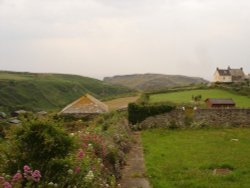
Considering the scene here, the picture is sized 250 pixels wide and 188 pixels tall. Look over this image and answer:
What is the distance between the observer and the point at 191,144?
62.8ft

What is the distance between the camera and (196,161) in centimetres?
1431

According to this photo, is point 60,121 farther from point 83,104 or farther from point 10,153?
point 83,104

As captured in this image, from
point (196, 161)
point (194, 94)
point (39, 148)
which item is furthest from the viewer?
point (194, 94)

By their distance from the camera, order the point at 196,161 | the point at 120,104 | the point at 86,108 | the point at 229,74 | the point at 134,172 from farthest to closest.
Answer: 1. the point at 229,74
2. the point at 120,104
3. the point at 86,108
4. the point at 196,161
5. the point at 134,172

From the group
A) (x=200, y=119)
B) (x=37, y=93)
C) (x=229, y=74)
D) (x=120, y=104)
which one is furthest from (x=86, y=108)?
A: (x=37, y=93)

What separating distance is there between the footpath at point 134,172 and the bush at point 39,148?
3.89 meters

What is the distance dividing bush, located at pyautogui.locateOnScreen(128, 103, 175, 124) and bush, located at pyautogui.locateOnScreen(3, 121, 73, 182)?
831 inches

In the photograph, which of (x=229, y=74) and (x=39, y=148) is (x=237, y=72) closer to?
(x=229, y=74)

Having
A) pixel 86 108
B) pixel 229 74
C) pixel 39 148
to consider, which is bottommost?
pixel 86 108

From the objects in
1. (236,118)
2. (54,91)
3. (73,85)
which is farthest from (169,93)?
(73,85)

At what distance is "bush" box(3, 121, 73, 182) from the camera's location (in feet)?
22.7

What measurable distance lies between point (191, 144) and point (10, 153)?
13178 millimetres

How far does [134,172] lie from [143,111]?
16.0 m

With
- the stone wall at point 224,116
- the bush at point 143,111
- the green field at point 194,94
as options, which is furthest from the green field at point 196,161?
the green field at point 194,94
